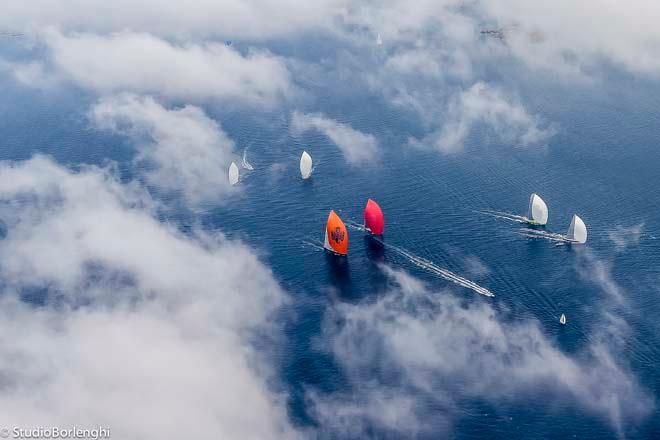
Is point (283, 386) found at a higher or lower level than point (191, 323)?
lower

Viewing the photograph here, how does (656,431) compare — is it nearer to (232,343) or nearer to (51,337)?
(232,343)

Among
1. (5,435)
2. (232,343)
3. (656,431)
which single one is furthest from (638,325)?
(5,435)

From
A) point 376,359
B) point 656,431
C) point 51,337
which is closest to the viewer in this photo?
point 656,431

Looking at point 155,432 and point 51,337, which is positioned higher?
point 51,337

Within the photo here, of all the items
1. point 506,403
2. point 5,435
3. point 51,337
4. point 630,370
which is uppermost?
point 51,337

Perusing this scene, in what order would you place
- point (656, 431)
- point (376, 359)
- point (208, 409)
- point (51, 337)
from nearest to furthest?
point (656, 431) → point (208, 409) → point (376, 359) → point (51, 337)

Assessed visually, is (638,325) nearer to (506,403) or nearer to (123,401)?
(506,403)

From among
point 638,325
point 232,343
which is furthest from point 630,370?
point 232,343

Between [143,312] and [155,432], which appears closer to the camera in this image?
[155,432]

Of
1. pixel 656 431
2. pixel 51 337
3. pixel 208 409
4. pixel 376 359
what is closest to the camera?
pixel 656 431
